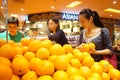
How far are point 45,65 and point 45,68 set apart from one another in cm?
2

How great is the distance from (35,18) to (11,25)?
10.9 meters

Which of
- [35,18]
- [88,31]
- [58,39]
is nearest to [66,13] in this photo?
[35,18]

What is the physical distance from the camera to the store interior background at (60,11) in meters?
9.91

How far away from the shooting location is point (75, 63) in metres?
1.36

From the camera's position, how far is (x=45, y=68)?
3.70 ft

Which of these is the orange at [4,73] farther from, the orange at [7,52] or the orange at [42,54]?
the orange at [42,54]

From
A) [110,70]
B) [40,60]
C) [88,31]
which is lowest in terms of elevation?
[110,70]

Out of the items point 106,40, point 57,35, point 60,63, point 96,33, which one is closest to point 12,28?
point 57,35

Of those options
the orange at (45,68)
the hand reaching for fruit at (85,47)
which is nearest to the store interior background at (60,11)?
the hand reaching for fruit at (85,47)

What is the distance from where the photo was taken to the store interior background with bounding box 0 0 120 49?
9.91m

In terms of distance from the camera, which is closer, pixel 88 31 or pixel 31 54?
pixel 31 54

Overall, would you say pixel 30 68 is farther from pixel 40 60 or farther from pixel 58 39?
pixel 58 39

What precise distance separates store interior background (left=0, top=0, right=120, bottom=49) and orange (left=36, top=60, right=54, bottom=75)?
6.87 meters

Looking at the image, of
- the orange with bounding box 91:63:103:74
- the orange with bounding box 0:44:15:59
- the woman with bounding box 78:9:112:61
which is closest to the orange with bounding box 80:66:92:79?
the orange with bounding box 91:63:103:74
